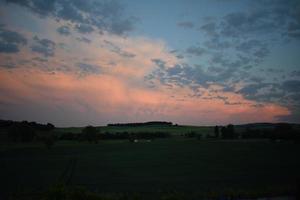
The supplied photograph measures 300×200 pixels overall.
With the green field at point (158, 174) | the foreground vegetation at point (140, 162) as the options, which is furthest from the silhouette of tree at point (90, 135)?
the green field at point (158, 174)

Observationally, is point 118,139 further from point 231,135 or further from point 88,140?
point 231,135

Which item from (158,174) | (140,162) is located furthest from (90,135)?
(158,174)

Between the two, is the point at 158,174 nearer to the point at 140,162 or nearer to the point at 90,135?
the point at 140,162

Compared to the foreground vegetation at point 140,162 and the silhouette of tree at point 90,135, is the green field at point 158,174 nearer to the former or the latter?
the foreground vegetation at point 140,162

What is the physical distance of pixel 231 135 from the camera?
153500 mm

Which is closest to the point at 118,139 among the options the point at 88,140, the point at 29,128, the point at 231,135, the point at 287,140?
the point at 88,140

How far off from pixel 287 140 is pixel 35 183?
116 meters

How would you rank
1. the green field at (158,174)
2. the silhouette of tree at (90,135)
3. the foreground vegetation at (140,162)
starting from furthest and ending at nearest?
the silhouette of tree at (90,135), the foreground vegetation at (140,162), the green field at (158,174)

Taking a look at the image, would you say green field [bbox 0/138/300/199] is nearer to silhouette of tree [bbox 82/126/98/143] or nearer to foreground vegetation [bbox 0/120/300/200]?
foreground vegetation [bbox 0/120/300/200]

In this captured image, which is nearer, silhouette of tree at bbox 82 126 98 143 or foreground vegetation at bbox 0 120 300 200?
foreground vegetation at bbox 0 120 300 200

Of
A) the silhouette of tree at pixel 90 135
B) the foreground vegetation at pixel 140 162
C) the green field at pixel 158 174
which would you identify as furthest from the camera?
the silhouette of tree at pixel 90 135

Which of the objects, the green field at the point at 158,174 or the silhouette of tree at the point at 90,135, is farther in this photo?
the silhouette of tree at the point at 90,135

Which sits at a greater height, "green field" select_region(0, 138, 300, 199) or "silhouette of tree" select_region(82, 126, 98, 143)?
"silhouette of tree" select_region(82, 126, 98, 143)

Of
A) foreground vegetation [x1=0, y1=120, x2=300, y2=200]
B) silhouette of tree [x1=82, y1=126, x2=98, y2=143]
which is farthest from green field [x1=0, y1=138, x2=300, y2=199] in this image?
silhouette of tree [x1=82, y1=126, x2=98, y2=143]
